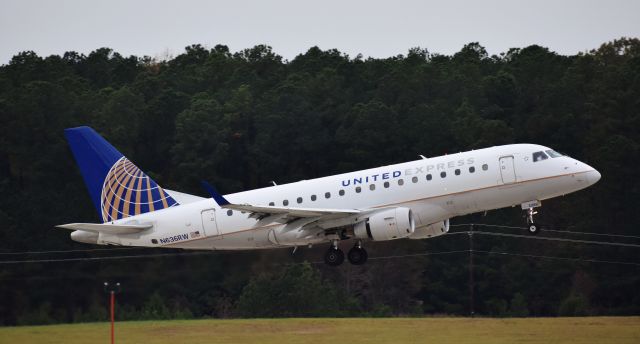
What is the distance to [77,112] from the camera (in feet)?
315

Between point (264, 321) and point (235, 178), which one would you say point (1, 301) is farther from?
point (235, 178)

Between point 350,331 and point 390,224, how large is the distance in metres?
4.51

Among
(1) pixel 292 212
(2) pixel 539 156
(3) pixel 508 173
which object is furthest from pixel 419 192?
(1) pixel 292 212

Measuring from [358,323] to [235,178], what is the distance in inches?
1505

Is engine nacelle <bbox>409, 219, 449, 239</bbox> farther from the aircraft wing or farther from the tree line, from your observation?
the tree line

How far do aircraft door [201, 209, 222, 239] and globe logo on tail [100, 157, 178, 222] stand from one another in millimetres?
2250

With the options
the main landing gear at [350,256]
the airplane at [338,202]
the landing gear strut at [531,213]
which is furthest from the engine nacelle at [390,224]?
the landing gear strut at [531,213]

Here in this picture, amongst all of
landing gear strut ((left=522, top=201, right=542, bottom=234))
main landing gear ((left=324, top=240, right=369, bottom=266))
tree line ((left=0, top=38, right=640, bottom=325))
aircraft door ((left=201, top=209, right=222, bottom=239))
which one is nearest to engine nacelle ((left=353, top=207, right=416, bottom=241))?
main landing gear ((left=324, top=240, right=369, bottom=266))

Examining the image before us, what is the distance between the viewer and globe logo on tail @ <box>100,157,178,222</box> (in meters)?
56.4

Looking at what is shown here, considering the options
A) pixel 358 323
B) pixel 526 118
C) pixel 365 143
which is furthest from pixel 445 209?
pixel 526 118

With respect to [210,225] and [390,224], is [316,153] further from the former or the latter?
[390,224]

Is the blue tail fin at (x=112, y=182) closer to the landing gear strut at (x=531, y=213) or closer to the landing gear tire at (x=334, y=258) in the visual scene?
the landing gear tire at (x=334, y=258)

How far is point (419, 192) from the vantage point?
52.3 m

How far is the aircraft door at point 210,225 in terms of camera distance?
54.6 meters
